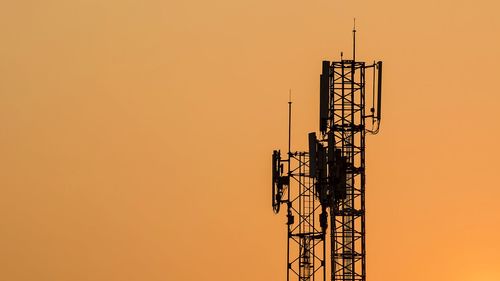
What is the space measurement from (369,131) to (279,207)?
16.7 metres

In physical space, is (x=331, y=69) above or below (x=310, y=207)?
above

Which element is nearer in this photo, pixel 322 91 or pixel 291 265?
pixel 322 91

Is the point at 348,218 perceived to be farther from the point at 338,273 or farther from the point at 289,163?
the point at 289,163

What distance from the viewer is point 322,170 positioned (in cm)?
9106

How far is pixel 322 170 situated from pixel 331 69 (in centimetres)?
605

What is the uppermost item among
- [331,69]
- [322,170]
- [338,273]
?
[331,69]

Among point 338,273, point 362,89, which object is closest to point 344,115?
point 362,89

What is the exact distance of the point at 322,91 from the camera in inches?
3526

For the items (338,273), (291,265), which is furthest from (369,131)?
(291,265)

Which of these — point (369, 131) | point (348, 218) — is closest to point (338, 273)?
point (348, 218)

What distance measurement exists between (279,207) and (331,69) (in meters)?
16.8

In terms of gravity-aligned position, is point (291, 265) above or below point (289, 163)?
below

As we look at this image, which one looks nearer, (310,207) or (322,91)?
(322,91)

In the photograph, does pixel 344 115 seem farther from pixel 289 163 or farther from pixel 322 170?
pixel 289 163
